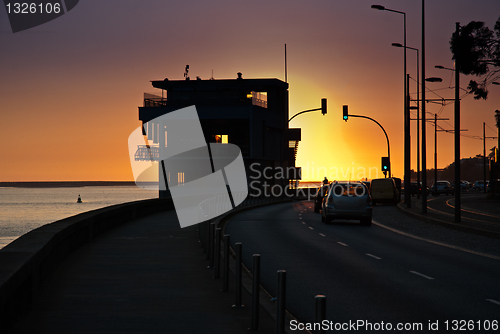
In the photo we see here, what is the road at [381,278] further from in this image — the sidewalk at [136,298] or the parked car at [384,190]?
the parked car at [384,190]

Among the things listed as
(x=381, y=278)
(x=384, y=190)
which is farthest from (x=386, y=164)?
(x=381, y=278)

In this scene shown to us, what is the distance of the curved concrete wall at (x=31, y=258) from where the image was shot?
22.5ft

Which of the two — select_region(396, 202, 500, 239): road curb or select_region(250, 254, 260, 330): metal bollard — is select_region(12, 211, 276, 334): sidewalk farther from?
select_region(396, 202, 500, 239): road curb

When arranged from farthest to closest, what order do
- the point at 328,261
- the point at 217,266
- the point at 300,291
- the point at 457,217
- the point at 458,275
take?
the point at 457,217, the point at 328,261, the point at 458,275, the point at 217,266, the point at 300,291

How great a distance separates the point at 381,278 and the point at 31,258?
6.27 m

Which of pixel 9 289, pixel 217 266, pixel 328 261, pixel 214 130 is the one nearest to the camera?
pixel 9 289

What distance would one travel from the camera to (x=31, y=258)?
838 cm

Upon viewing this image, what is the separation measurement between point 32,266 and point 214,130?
215 feet

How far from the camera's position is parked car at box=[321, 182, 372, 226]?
26609 mm

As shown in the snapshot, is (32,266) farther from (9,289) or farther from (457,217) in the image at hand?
(457,217)

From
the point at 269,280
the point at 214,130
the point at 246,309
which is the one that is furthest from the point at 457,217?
the point at 214,130

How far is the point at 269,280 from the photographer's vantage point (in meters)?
11.4

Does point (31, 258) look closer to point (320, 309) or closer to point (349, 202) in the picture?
point (320, 309)

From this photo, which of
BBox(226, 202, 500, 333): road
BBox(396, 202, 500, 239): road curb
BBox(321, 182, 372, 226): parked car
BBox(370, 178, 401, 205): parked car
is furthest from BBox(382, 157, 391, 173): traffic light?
BBox(226, 202, 500, 333): road
